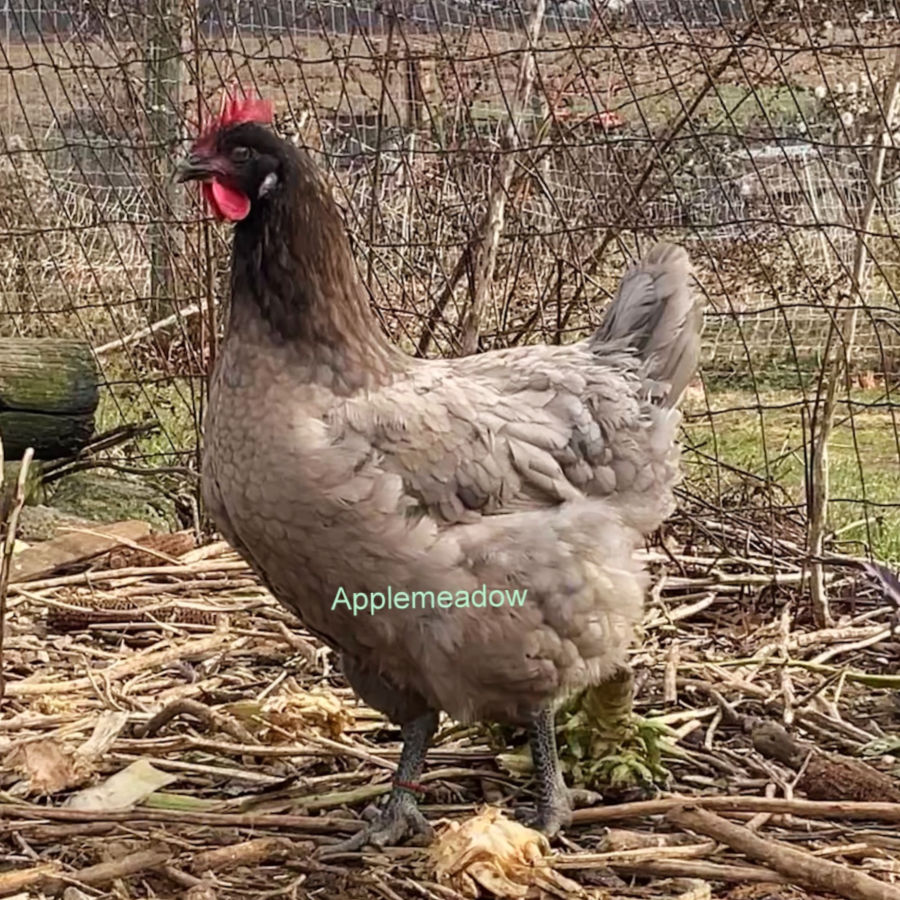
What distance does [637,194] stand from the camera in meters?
4.24

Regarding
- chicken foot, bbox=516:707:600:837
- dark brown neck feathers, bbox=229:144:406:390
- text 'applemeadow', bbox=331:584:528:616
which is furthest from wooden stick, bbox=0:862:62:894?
dark brown neck feathers, bbox=229:144:406:390

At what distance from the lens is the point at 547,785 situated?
2.73m

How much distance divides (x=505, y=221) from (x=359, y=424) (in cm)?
216

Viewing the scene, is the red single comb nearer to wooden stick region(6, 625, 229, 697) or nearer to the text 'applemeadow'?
the text 'applemeadow'

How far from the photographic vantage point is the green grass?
4559mm

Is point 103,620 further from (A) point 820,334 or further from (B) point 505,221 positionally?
(A) point 820,334

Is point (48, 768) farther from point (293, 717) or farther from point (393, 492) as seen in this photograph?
point (393, 492)

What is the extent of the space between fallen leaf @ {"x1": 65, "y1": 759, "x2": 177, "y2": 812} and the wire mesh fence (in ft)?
6.51

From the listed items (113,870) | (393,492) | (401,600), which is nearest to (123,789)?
(113,870)

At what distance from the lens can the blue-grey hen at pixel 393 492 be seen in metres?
2.47

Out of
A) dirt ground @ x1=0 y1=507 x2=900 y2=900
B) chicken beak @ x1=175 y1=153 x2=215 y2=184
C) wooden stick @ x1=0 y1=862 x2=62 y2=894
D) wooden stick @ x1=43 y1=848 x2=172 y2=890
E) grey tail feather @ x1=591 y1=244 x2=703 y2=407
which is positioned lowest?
dirt ground @ x1=0 y1=507 x2=900 y2=900

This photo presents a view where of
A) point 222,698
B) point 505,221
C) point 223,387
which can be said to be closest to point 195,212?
point 505,221

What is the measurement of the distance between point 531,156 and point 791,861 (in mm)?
2649

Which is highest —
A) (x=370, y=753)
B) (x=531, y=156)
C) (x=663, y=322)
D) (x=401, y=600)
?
(x=531, y=156)
